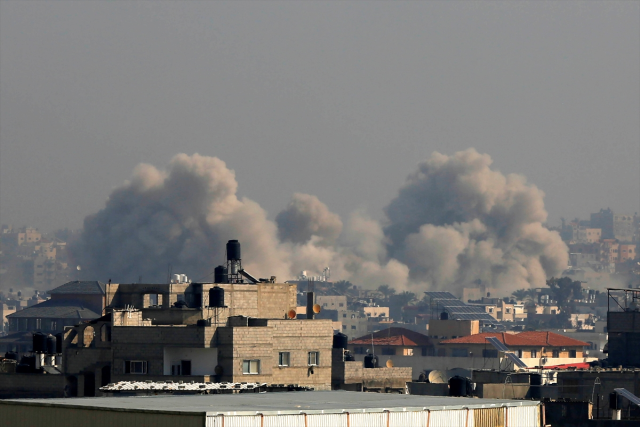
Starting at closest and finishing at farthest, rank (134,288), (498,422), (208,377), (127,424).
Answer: (127,424)
(498,422)
(208,377)
(134,288)

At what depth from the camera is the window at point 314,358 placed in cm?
5356

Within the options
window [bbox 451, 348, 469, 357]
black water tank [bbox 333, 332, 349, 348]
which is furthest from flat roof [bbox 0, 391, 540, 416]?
window [bbox 451, 348, 469, 357]

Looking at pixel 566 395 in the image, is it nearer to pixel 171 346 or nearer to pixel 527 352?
pixel 171 346

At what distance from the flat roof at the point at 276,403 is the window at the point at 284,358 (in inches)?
814

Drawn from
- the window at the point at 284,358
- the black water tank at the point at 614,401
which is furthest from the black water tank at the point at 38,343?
the black water tank at the point at 614,401

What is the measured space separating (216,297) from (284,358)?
21.6ft

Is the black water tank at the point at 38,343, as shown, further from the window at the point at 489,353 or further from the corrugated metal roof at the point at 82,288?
the corrugated metal roof at the point at 82,288

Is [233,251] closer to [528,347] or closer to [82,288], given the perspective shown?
[528,347]

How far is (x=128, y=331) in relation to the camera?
50.6 meters

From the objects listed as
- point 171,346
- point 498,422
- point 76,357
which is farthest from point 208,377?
point 498,422

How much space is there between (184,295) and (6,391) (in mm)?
15727

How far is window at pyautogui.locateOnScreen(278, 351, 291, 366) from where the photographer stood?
172 ft

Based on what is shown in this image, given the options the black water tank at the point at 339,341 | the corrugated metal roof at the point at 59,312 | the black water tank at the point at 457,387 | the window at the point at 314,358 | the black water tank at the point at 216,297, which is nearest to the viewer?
the black water tank at the point at 457,387

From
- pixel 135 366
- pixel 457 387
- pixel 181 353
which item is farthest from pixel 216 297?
pixel 457 387
